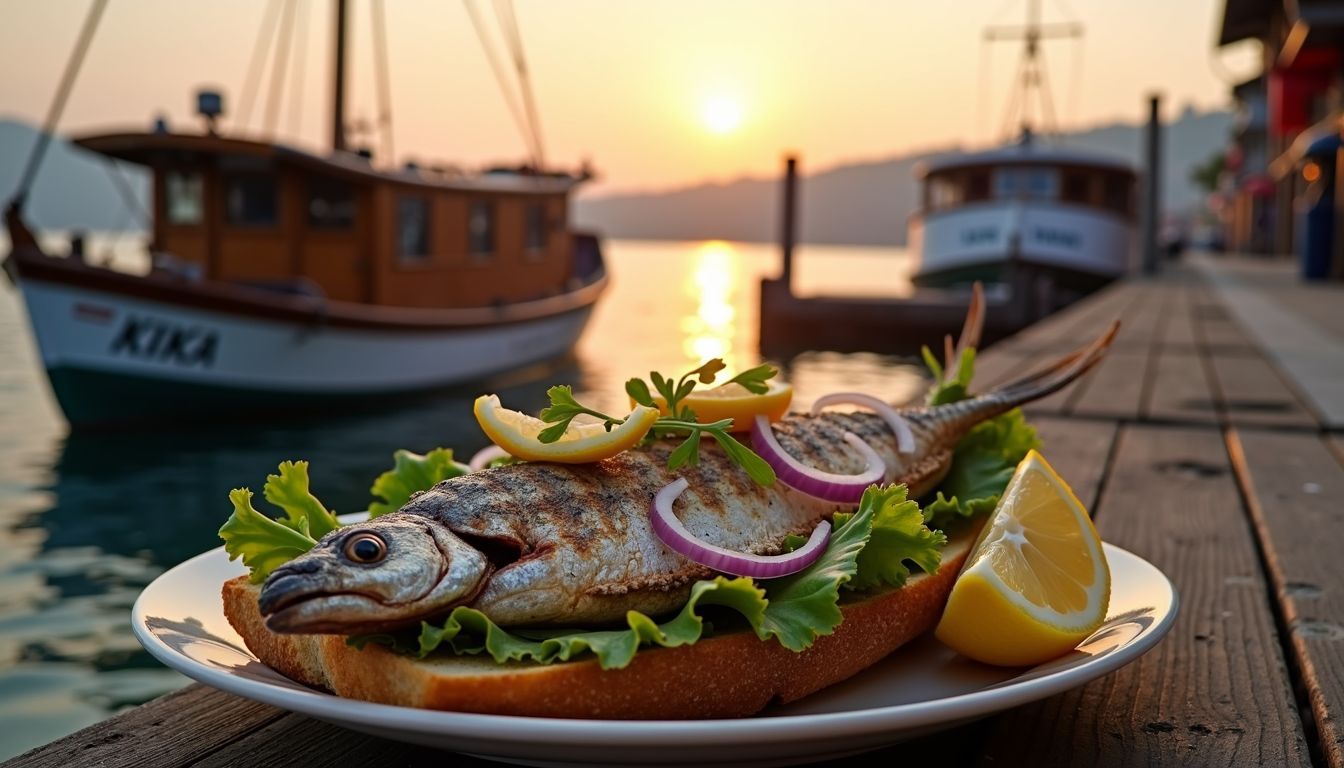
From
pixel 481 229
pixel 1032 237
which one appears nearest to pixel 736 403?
pixel 481 229

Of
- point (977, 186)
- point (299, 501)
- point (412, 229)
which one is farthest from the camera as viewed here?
point (977, 186)

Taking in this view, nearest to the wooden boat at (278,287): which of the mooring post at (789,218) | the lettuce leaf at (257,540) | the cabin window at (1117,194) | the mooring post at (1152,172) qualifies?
the mooring post at (789,218)

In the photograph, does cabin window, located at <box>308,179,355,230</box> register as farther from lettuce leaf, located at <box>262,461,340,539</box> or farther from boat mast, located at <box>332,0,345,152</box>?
lettuce leaf, located at <box>262,461,340,539</box>

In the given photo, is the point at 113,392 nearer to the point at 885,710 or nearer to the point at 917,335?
the point at 917,335

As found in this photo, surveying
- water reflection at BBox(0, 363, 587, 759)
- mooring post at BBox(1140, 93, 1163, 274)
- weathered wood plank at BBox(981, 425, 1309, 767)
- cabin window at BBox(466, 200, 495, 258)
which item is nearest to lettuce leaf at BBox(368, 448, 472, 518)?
weathered wood plank at BBox(981, 425, 1309, 767)

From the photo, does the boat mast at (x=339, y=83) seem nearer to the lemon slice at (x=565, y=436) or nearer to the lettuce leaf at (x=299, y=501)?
the lettuce leaf at (x=299, y=501)

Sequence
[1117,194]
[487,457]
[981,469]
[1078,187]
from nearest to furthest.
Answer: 1. [487,457]
2. [981,469]
3. [1078,187]
4. [1117,194]

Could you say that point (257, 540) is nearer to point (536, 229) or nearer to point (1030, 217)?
point (536, 229)
